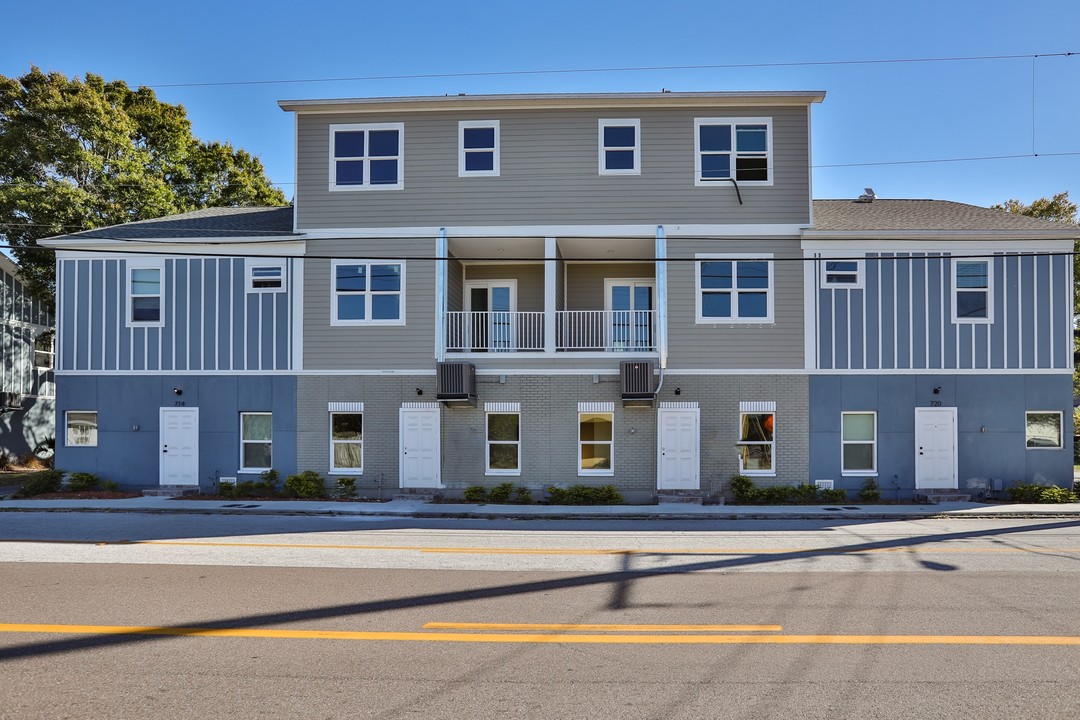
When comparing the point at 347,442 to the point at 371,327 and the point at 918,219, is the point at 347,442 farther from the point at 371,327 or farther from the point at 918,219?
the point at 918,219

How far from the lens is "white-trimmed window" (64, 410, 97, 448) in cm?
1995

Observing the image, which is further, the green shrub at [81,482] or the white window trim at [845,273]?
the green shrub at [81,482]

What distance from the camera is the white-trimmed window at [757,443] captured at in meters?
18.8

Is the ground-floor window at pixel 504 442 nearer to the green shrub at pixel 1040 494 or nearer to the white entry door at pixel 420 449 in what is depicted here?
the white entry door at pixel 420 449

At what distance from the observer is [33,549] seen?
11422 mm

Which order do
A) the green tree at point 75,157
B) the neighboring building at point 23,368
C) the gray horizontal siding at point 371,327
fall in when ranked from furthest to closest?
the neighboring building at point 23,368, the green tree at point 75,157, the gray horizontal siding at point 371,327

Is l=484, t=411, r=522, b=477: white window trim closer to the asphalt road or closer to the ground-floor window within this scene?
the ground-floor window

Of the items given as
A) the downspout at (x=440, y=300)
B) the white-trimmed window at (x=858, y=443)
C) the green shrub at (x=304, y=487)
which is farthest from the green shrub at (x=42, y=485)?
the white-trimmed window at (x=858, y=443)

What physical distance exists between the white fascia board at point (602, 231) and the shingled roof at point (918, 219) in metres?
1.09

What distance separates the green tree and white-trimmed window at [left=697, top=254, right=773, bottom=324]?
63.7 ft

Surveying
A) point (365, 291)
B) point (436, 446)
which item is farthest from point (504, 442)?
point (365, 291)

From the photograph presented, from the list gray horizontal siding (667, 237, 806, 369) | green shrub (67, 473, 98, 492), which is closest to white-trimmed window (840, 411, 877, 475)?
gray horizontal siding (667, 237, 806, 369)

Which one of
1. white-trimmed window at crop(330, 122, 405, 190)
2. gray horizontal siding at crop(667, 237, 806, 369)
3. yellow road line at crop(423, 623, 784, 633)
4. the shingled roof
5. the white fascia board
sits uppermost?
white-trimmed window at crop(330, 122, 405, 190)

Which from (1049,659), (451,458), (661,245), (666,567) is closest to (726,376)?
(661,245)
